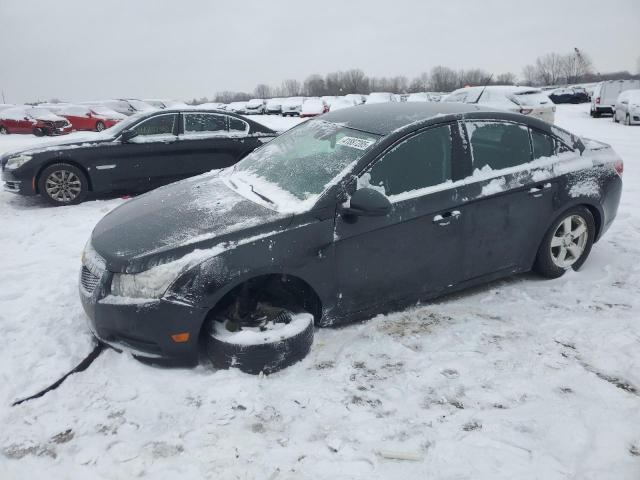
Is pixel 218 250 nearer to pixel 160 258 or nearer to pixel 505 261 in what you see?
pixel 160 258

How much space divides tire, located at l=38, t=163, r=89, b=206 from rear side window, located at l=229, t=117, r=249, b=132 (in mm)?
2473

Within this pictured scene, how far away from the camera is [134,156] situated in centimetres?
784

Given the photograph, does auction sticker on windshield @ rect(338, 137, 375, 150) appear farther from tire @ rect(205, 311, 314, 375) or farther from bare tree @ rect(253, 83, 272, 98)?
bare tree @ rect(253, 83, 272, 98)

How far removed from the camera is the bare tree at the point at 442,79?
84.5 meters

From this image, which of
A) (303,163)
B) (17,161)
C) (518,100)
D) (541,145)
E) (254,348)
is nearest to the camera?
(254,348)

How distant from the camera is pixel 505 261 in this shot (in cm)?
414

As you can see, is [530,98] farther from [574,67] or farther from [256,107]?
[574,67]

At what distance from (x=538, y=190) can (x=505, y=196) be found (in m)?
0.37

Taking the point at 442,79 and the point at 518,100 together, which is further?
the point at 442,79

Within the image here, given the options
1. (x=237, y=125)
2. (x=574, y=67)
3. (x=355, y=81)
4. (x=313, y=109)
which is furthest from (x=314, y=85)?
(x=237, y=125)

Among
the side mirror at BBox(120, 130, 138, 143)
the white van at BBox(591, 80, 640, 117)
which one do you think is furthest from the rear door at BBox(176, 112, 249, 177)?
the white van at BBox(591, 80, 640, 117)

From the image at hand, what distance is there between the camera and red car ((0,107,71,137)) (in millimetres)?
21125

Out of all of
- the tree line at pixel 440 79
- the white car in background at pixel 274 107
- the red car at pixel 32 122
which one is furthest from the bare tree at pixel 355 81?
the red car at pixel 32 122

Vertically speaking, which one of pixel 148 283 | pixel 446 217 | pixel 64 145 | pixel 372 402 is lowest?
pixel 372 402
